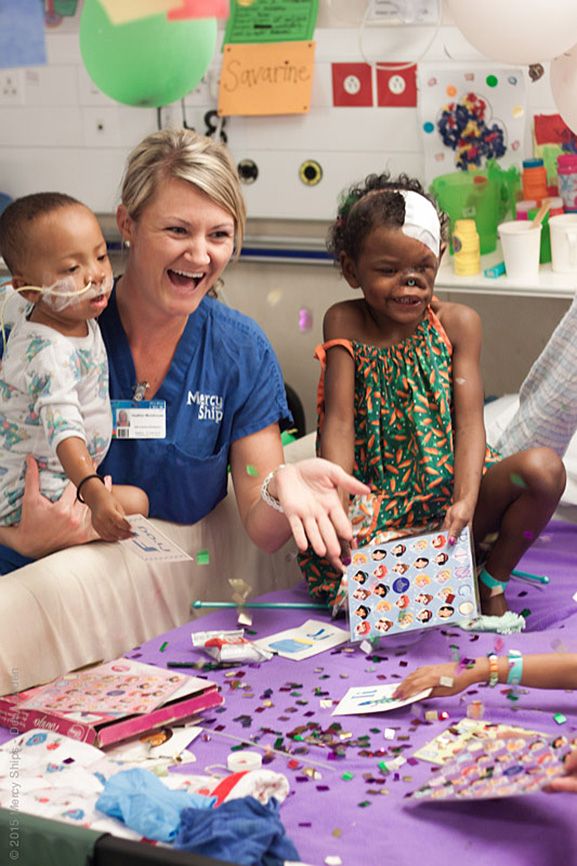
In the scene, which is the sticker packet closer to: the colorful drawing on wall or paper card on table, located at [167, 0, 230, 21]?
paper card on table, located at [167, 0, 230, 21]

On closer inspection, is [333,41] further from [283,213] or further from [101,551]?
[101,551]

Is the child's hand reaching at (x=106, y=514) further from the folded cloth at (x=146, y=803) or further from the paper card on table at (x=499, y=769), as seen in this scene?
the paper card on table at (x=499, y=769)

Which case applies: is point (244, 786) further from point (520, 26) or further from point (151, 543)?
point (520, 26)

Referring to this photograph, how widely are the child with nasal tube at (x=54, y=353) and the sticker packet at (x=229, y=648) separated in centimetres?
34

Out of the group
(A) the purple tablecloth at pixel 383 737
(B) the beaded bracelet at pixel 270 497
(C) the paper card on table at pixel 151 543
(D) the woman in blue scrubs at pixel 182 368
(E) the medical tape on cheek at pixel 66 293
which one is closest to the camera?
(A) the purple tablecloth at pixel 383 737

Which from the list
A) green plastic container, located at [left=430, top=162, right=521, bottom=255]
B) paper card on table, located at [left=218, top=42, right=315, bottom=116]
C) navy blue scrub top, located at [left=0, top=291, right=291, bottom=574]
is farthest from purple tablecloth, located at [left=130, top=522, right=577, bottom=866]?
paper card on table, located at [left=218, top=42, right=315, bottom=116]

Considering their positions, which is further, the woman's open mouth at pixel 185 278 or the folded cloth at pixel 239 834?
the woman's open mouth at pixel 185 278

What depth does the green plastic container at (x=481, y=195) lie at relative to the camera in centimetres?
366

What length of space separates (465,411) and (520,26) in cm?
82

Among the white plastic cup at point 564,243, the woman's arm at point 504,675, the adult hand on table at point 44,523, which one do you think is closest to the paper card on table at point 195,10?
the adult hand on table at point 44,523

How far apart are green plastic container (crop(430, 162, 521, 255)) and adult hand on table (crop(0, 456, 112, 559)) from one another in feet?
5.47

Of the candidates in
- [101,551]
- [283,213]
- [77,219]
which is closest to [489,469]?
[101,551]

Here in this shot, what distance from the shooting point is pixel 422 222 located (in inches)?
100

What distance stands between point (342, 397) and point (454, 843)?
116 cm
